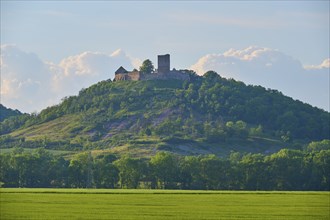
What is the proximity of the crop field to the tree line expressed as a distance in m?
39.9

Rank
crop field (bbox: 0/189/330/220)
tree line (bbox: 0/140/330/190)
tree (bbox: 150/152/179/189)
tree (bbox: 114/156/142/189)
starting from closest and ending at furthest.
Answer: crop field (bbox: 0/189/330/220) < tree line (bbox: 0/140/330/190) < tree (bbox: 114/156/142/189) < tree (bbox: 150/152/179/189)

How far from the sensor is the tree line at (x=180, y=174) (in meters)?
144

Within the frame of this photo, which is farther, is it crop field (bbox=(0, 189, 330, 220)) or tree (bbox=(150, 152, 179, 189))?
tree (bbox=(150, 152, 179, 189))

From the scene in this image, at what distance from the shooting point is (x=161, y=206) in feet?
278

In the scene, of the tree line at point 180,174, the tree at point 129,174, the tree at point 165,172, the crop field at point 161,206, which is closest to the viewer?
the crop field at point 161,206

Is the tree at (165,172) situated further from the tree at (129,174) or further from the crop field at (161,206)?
the crop field at (161,206)

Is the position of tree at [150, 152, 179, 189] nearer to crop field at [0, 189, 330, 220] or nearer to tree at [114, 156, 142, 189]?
tree at [114, 156, 142, 189]

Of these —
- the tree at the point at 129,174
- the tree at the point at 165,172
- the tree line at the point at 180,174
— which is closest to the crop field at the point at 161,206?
the tree line at the point at 180,174

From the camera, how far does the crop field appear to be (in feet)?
243

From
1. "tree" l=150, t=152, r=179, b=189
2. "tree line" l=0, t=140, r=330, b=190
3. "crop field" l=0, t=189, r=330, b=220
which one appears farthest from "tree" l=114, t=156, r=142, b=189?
"crop field" l=0, t=189, r=330, b=220

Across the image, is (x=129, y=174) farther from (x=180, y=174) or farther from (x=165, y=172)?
(x=180, y=174)

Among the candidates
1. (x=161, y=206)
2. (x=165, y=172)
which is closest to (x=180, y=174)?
(x=165, y=172)

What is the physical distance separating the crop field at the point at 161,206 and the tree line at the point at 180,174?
39.9 metres

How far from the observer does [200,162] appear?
152 m
